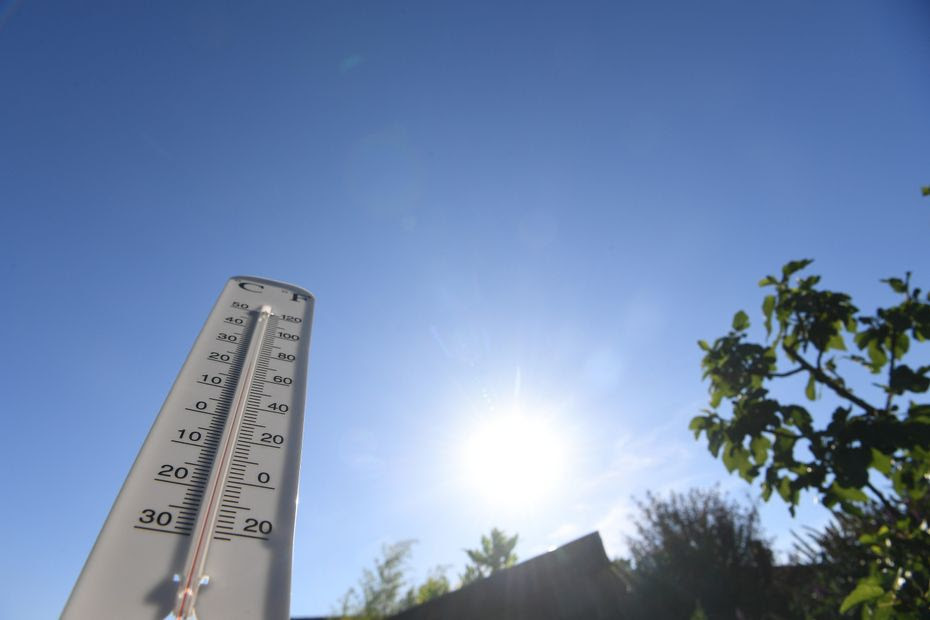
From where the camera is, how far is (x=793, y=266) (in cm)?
314

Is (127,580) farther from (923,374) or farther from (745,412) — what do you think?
(923,374)

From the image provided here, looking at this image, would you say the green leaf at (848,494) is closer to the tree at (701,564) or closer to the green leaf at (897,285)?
the green leaf at (897,285)

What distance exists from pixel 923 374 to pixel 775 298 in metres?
0.95

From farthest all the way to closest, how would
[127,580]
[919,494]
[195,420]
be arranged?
1. [919,494]
2. [195,420]
3. [127,580]

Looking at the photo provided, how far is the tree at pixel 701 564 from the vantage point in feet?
45.5

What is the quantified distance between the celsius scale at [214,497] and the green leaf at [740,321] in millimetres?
3089

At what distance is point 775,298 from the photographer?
322 cm

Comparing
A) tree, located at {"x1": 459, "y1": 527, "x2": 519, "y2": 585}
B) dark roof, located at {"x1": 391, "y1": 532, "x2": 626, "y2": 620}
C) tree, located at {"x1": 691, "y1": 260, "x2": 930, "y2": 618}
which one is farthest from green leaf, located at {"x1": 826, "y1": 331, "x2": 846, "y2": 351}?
tree, located at {"x1": 459, "y1": 527, "x2": 519, "y2": 585}

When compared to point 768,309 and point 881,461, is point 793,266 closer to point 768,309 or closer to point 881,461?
point 768,309

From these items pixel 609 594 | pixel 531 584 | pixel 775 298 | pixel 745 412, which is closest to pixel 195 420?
pixel 745 412

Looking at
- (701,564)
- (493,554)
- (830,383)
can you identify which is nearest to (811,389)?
(830,383)

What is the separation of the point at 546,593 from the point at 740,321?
7062mm

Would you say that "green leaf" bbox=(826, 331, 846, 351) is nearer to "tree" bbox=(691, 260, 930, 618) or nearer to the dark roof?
"tree" bbox=(691, 260, 930, 618)

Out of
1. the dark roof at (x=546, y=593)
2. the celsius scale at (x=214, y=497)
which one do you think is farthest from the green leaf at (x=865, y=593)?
the dark roof at (x=546, y=593)
